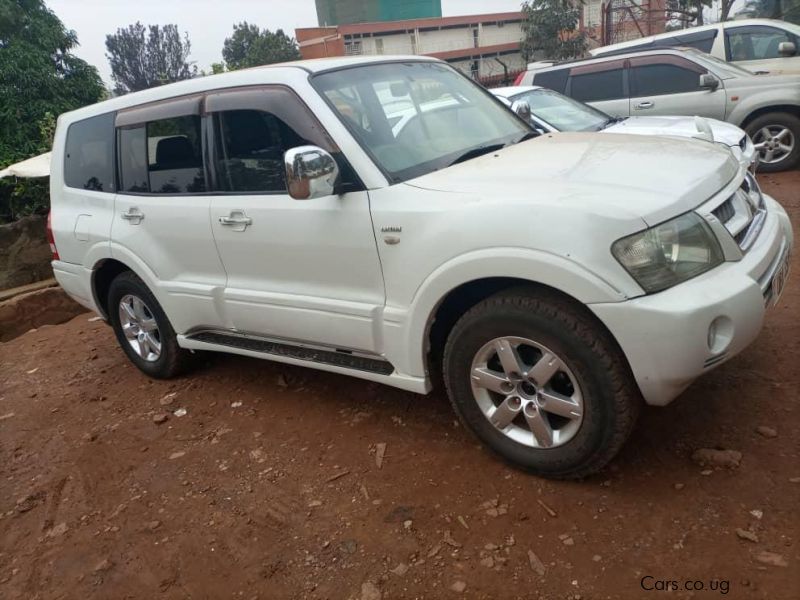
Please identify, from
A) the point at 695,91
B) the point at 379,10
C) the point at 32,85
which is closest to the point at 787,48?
the point at 695,91

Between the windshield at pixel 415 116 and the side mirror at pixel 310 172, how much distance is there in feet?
0.84

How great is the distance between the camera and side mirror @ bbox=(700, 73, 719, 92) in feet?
27.0

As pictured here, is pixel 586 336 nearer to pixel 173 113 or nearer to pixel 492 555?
pixel 492 555

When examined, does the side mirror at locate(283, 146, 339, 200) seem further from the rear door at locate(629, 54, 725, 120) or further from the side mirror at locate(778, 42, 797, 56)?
the side mirror at locate(778, 42, 797, 56)

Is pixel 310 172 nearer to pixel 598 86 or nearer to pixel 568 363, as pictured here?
pixel 568 363

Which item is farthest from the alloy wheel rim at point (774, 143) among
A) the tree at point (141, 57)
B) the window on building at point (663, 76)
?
the tree at point (141, 57)

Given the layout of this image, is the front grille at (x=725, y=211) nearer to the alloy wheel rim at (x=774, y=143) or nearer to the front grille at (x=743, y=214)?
the front grille at (x=743, y=214)

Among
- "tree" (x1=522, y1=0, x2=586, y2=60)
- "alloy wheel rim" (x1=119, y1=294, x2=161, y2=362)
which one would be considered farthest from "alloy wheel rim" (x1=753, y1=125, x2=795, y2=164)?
"tree" (x1=522, y1=0, x2=586, y2=60)

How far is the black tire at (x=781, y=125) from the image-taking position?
8.08m

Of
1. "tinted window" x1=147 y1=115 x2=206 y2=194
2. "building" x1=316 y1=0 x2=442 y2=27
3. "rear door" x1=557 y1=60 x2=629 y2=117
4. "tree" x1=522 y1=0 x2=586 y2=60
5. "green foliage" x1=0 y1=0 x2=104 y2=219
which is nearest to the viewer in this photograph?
"tinted window" x1=147 y1=115 x2=206 y2=194

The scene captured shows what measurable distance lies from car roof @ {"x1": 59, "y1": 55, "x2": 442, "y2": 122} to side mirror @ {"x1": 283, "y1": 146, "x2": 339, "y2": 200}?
2.13 feet

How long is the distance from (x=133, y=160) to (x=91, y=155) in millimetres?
Result: 532

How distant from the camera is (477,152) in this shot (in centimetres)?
332

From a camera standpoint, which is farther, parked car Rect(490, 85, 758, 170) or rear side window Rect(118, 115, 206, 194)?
parked car Rect(490, 85, 758, 170)
